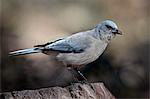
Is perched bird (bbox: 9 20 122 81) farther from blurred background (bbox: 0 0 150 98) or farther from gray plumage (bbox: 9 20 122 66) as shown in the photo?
blurred background (bbox: 0 0 150 98)

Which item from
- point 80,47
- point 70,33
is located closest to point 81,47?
point 80,47

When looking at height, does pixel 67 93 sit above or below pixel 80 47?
below

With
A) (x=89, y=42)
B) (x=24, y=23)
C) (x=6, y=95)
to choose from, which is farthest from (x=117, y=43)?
(x=6, y=95)

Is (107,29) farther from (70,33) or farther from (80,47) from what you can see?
(70,33)

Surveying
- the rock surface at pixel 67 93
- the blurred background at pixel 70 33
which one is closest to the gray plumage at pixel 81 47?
the rock surface at pixel 67 93

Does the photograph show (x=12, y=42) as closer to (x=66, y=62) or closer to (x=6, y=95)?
(x=66, y=62)

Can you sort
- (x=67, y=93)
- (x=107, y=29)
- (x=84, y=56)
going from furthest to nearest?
(x=107, y=29) → (x=84, y=56) → (x=67, y=93)

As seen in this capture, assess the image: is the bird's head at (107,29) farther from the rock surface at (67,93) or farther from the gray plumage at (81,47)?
the rock surface at (67,93)
